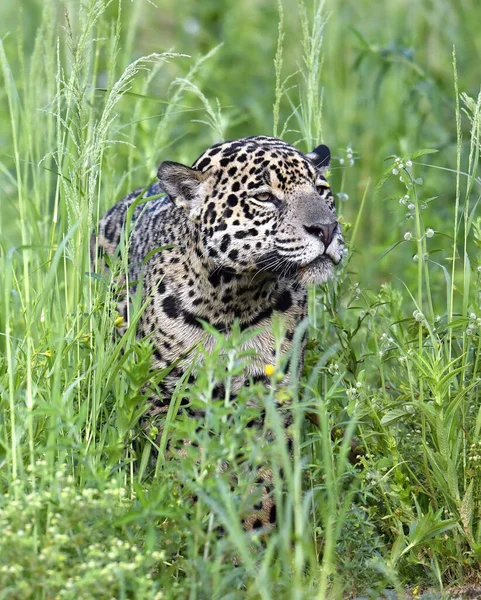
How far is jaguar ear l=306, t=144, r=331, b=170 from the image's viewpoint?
4875 mm

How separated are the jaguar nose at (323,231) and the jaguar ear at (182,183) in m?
0.58

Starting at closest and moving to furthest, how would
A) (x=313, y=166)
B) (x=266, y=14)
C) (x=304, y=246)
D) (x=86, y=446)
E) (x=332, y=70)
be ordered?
(x=86, y=446)
(x=304, y=246)
(x=313, y=166)
(x=332, y=70)
(x=266, y=14)

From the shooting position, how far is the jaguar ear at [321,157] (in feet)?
16.0

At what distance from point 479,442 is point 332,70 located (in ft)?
16.3

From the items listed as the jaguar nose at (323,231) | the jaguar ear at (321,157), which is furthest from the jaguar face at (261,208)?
the jaguar ear at (321,157)

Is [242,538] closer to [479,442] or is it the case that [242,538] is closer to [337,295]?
[479,442]

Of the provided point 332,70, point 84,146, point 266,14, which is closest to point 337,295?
point 84,146

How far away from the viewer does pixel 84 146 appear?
4.13m

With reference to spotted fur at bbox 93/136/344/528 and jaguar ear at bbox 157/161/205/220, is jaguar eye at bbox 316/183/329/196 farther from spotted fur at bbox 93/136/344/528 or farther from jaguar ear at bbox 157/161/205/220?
jaguar ear at bbox 157/161/205/220

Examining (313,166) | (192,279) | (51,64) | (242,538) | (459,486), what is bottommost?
(459,486)

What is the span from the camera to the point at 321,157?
490 cm

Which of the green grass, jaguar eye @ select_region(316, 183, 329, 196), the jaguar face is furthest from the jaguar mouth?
jaguar eye @ select_region(316, 183, 329, 196)

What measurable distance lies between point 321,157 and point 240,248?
739 millimetres

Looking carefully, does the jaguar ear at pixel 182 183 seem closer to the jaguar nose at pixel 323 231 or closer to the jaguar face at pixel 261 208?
the jaguar face at pixel 261 208
